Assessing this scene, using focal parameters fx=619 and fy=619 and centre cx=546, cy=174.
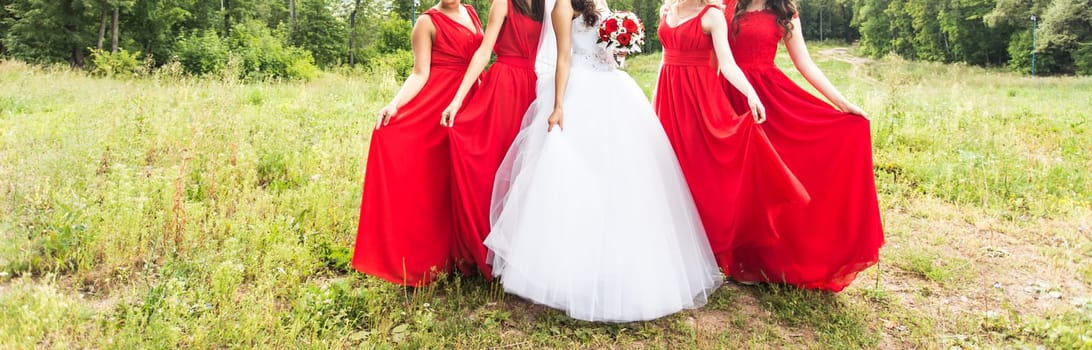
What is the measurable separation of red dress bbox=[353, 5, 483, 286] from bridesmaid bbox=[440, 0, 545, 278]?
17 cm

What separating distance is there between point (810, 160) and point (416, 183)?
2.84 metres

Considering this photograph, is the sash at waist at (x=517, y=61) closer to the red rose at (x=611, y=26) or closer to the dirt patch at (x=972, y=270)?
the red rose at (x=611, y=26)

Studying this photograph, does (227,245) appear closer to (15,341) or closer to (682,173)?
(15,341)

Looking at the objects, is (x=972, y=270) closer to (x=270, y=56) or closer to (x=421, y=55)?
(x=421, y=55)

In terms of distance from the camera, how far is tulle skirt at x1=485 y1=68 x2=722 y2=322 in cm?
385

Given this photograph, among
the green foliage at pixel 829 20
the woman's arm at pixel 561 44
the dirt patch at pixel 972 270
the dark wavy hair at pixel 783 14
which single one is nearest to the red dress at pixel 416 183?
the woman's arm at pixel 561 44

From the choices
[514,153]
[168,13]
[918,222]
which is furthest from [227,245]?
[168,13]

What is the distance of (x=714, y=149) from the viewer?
4.33 meters

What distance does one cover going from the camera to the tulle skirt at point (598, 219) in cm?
385

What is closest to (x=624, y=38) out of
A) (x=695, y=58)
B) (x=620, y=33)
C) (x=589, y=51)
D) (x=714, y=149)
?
(x=620, y=33)

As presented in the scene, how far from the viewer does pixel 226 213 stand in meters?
5.66

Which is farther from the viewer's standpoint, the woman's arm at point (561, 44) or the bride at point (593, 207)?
the woman's arm at point (561, 44)

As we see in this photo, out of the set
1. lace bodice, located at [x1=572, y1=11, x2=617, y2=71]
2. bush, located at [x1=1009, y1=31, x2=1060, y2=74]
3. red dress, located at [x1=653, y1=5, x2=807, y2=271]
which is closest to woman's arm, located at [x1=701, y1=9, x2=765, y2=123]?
red dress, located at [x1=653, y1=5, x2=807, y2=271]

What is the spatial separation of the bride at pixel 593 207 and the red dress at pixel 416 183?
0.49 meters
